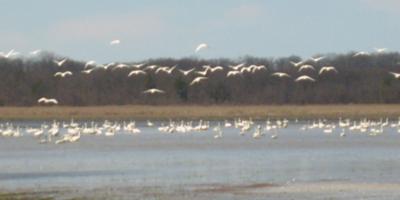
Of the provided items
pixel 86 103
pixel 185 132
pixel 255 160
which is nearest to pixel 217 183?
pixel 255 160

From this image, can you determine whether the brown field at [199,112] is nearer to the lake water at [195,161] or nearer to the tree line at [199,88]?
the tree line at [199,88]

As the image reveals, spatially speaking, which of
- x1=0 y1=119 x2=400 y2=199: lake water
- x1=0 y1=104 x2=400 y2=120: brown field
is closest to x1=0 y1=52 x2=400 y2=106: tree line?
x1=0 y1=104 x2=400 y2=120: brown field

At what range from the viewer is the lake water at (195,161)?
87.8ft

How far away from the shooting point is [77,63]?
7712 cm

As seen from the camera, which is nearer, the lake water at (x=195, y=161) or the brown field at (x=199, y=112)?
the lake water at (x=195, y=161)

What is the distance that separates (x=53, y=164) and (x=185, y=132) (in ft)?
52.7

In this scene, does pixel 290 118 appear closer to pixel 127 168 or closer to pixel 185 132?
pixel 185 132

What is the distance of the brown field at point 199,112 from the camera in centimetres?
6425

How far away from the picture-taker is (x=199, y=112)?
221 feet

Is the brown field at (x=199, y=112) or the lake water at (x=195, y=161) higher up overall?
the brown field at (x=199, y=112)

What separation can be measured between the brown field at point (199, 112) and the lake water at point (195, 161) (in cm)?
1835

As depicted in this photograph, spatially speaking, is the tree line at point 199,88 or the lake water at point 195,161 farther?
the tree line at point 199,88

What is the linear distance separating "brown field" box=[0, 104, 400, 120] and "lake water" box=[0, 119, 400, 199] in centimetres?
1835

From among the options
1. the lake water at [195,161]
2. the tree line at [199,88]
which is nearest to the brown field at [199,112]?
the tree line at [199,88]
